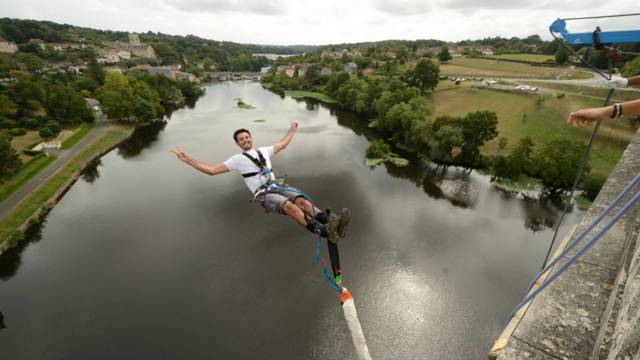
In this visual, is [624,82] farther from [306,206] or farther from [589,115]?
[306,206]

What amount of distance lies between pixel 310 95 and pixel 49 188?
6051 centimetres

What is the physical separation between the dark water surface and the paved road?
2820mm

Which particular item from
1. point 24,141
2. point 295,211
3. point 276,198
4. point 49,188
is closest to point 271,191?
point 276,198

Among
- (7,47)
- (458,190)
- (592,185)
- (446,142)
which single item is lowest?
(458,190)

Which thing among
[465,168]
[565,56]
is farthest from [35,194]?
[565,56]

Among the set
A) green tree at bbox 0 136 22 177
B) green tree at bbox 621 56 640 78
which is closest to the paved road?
green tree at bbox 0 136 22 177

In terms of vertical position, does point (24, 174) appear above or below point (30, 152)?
below

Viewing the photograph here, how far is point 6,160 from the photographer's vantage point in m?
27.2

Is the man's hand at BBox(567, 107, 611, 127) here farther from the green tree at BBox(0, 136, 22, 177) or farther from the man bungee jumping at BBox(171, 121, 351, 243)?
the green tree at BBox(0, 136, 22, 177)

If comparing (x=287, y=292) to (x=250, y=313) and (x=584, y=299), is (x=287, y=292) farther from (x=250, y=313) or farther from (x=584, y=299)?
(x=584, y=299)

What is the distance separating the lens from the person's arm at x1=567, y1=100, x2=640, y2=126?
107 inches

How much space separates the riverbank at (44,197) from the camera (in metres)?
21.9

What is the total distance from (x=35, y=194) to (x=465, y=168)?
138 feet

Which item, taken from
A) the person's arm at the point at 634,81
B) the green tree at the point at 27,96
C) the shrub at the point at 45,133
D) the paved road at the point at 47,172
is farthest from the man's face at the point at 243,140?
the green tree at the point at 27,96
